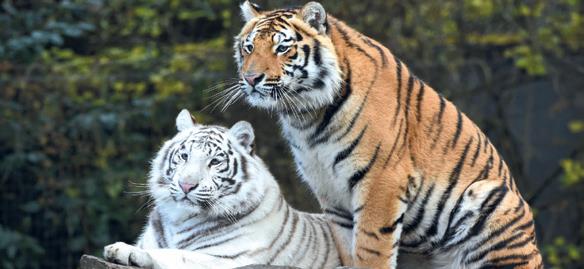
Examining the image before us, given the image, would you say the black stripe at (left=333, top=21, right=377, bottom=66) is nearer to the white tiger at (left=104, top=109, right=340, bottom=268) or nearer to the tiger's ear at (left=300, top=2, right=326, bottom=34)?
the tiger's ear at (left=300, top=2, right=326, bottom=34)

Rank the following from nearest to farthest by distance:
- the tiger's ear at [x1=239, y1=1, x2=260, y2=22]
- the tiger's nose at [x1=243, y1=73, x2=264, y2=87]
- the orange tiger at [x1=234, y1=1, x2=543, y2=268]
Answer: the tiger's nose at [x1=243, y1=73, x2=264, y2=87] → the orange tiger at [x1=234, y1=1, x2=543, y2=268] → the tiger's ear at [x1=239, y1=1, x2=260, y2=22]

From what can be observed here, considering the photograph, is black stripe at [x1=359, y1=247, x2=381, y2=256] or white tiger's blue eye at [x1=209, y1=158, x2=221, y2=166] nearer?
black stripe at [x1=359, y1=247, x2=381, y2=256]

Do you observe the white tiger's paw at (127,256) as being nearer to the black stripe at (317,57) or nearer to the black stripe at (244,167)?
the black stripe at (244,167)

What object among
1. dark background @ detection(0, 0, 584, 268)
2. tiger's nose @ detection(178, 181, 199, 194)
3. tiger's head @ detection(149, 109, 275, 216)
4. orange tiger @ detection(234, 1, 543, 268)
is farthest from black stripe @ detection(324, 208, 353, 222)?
dark background @ detection(0, 0, 584, 268)

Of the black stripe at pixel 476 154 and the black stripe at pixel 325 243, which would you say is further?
the black stripe at pixel 325 243

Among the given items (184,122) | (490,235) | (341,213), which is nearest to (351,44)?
(341,213)

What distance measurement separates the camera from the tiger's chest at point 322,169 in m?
4.27

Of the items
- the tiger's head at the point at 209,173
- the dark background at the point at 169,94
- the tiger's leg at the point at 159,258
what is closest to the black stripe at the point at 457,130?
the tiger's head at the point at 209,173

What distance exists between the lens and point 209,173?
Answer: 436 cm

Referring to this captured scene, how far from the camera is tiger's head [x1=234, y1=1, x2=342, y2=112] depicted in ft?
13.7

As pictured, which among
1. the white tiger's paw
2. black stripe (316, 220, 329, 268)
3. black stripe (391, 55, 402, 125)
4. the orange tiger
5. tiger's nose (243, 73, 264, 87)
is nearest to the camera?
→ the white tiger's paw

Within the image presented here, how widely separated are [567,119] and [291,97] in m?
5.19

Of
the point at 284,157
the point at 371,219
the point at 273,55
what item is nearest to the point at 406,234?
the point at 371,219

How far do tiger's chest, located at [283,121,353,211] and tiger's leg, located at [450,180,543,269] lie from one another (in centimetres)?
56
